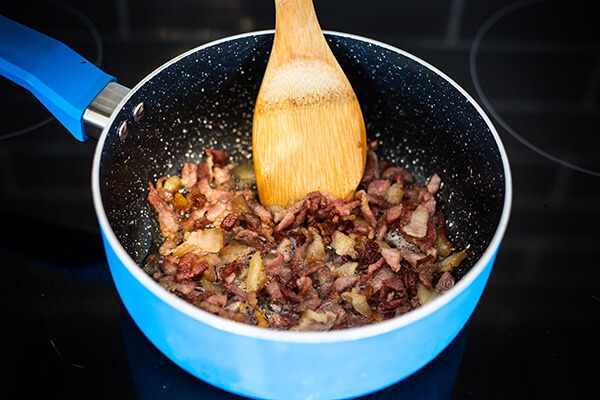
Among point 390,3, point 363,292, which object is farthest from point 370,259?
point 390,3

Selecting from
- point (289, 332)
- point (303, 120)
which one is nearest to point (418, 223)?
point (303, 120)

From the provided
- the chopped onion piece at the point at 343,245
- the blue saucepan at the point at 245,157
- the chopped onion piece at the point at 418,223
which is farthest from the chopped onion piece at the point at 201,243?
the chopped onion piece at the point at 418,223

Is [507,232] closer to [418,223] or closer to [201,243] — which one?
[418,223]

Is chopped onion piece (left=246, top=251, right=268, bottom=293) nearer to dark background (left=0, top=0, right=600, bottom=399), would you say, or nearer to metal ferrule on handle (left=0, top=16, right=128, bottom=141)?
dark background (left=0, top=0, right=600, bottom=399)

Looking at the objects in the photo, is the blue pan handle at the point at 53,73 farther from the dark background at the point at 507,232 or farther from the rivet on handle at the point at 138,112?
the dark background at the point at 507,232

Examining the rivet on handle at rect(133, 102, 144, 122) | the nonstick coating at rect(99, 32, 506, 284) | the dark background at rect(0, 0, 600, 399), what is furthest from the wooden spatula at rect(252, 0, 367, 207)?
the dark background at rect(0, 0, 600, 399)

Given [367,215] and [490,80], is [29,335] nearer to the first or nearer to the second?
[367,215]
